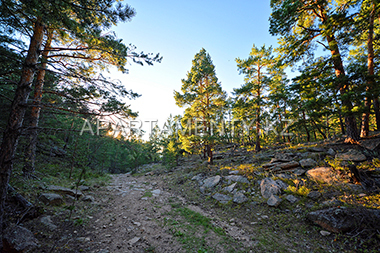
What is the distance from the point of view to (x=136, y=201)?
29.3 ft

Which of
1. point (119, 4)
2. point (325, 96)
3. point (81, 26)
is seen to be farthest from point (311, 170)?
point (81, 26)

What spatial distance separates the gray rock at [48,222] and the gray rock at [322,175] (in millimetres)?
11643

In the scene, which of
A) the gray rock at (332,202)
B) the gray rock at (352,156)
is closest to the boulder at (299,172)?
the gray rock at (352,156)

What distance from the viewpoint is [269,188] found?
7.81 meters

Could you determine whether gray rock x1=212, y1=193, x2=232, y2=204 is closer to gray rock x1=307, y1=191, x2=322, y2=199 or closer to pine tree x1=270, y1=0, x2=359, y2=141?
gray rock x1=307, y1=191, x2=322, y2=199

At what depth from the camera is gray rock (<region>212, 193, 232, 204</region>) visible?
8148 mm

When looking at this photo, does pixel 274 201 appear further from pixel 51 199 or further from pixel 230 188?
pixel 51 199

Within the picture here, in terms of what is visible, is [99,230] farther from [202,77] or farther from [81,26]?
[202,77]

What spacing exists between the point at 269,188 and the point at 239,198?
175 cm

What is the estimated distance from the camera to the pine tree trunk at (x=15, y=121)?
3475mm

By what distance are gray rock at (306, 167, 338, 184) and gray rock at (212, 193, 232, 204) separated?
4634mm

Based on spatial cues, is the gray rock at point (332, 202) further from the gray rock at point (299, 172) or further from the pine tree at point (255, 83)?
the pine tree at point (255, 83)

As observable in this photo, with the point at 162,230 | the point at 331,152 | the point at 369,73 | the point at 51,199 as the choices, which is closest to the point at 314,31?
the point at 369,73

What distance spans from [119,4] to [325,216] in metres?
10.2
